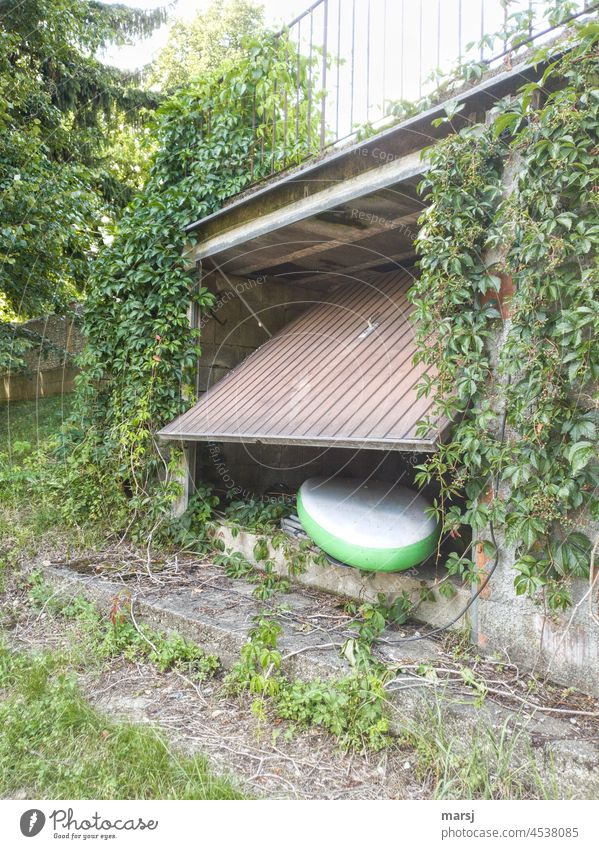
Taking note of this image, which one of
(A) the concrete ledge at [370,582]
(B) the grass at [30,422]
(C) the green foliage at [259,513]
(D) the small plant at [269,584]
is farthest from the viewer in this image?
(B) the grass at [30,422]

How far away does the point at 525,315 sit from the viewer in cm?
316

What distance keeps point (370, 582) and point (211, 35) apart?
22495mm

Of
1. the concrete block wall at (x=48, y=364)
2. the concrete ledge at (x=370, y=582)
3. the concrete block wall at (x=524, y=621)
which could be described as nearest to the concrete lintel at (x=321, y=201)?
the concrete block wall at (x=524, y=621)

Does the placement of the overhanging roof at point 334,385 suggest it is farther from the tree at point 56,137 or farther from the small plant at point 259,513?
the tree at point 56,137

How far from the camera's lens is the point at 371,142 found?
13.3 ft

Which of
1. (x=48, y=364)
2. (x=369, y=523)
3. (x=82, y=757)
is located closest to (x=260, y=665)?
(x=82, y=757)

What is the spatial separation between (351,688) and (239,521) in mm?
2792

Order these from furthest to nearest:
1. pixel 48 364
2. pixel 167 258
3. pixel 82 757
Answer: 1. pixel 48 364
2. pixel 167 258
3. pixel 82 757

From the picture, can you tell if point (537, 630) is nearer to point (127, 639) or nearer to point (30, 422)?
point (127, 639)

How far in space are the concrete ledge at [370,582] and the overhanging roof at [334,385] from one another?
43.4 inches

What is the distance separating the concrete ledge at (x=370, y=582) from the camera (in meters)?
3.96

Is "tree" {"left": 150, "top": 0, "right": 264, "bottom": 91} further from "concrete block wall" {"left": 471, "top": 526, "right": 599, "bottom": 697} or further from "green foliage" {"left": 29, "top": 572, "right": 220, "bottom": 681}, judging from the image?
"concrete block wall" {"left": 471, "top": 526, "right": 599, "bottom": 697}

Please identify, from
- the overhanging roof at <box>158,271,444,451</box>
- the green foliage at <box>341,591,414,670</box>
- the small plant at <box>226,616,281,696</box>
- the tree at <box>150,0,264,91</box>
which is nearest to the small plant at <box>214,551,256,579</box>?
the overhanging roof at <box>158,271,444,451</box>
